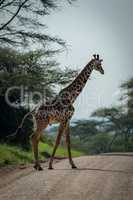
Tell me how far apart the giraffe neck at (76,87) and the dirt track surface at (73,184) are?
2011 mm

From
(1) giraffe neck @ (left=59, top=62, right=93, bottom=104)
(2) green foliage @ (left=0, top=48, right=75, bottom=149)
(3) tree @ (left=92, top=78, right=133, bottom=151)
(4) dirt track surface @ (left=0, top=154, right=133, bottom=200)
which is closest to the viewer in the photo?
(4) dirt track surface @ (left=0, top=154, right=133, bottom=200)

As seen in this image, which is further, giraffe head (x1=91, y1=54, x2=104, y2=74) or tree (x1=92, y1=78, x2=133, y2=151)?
tree (x1=92, y1=78, x2=133, y2=151)

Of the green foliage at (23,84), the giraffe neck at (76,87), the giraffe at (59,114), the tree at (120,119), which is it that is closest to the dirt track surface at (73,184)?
the giraffe at (59,114)

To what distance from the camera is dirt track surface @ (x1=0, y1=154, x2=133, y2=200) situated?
10016 millimetres

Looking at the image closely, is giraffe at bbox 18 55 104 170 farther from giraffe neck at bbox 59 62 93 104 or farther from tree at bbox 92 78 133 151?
tree at bbox 92 78 133 151

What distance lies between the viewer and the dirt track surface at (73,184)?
32.9 feet

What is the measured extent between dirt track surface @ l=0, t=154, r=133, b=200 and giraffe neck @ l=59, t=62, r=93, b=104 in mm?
2011

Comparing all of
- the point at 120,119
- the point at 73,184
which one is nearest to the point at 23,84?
the point at 73,184

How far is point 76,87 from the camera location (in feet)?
51.1

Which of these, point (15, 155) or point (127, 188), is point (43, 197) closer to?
point (127, 188)

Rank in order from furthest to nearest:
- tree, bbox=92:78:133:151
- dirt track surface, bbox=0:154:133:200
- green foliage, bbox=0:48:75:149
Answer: tree, bbox=92:78:133:151 → green foliage, bbox=0:48:75:149 → dirt track surface, bbox=0:154:133:200

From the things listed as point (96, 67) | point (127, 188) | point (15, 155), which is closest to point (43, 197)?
point (127, 188)

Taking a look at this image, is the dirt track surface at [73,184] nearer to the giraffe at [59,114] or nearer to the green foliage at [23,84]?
the giraffe at [59,114]

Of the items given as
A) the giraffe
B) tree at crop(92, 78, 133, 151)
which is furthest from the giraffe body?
tree at crop(92, 78, 133, 151)
